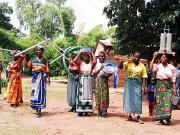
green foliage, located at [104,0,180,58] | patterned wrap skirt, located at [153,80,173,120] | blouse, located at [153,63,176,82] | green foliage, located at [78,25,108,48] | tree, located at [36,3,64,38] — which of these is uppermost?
tree, located at [36,3,64,38]

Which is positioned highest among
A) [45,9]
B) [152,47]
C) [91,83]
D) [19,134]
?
[45,9]

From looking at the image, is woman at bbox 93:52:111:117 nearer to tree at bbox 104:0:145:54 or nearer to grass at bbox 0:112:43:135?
grass at bbox 0:112:43:135

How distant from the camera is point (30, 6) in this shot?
197 ft

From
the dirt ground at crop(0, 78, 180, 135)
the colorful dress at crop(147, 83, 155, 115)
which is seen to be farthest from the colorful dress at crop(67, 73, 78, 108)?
the colorful dress at crop(147, 83, 155, 115)

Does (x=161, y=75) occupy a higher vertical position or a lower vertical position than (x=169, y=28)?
lower

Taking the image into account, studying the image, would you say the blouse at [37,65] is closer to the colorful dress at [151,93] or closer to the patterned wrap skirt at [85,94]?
the patterned wrap skirt at [85,94]

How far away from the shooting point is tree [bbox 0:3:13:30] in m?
57.9

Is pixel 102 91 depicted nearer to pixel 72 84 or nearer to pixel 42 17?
pixel 72 84

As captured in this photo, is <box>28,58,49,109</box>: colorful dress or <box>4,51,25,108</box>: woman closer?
<box>28,58,49,109</box>: colorful dress

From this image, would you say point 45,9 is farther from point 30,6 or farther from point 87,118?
point 87,118

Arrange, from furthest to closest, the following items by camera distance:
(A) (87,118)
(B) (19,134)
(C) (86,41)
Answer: (C) (86,41)
(A) (87,118)
(B) (19,134)

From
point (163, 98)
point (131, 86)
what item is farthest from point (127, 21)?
point (163, 98)

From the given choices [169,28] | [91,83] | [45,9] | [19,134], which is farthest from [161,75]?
[45,9]

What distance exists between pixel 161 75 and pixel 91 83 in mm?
1983
